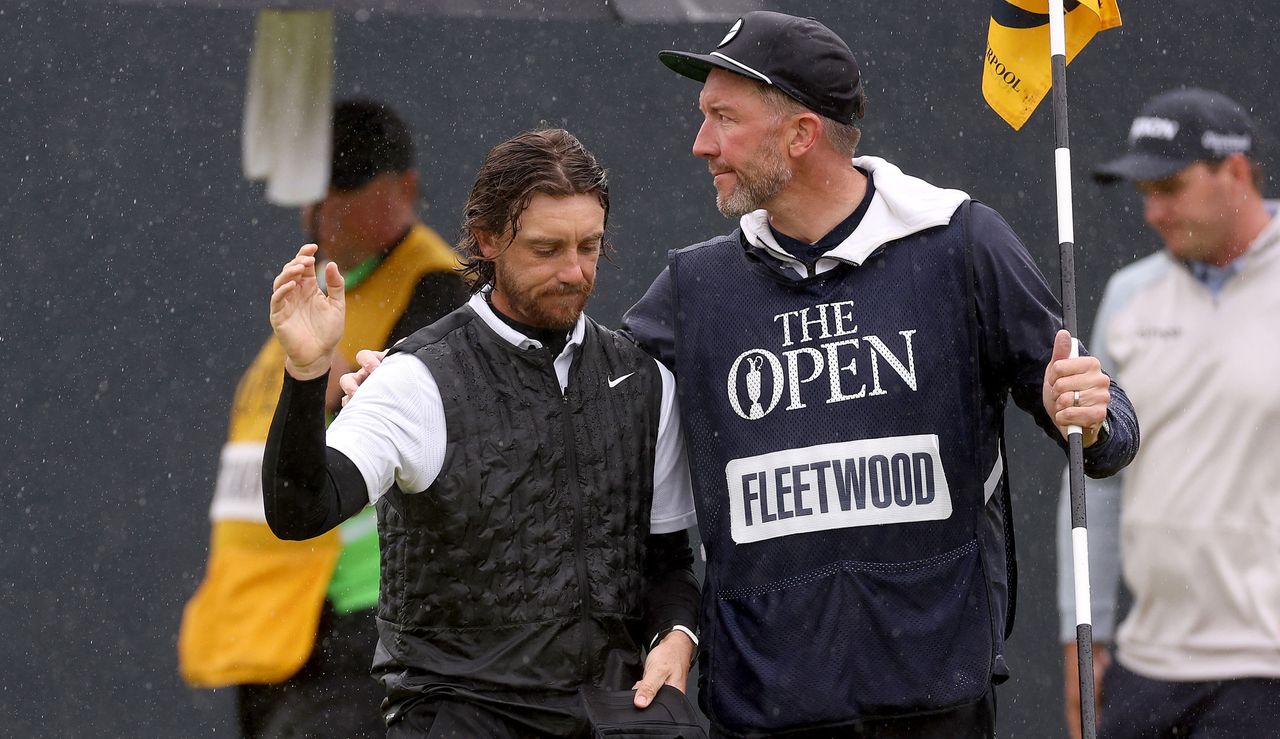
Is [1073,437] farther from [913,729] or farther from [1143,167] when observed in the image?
[1143,167]

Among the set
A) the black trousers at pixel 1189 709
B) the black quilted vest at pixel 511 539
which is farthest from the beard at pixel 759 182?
the black trousers at pixel 1189 709

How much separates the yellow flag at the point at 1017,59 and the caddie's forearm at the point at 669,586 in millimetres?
1036

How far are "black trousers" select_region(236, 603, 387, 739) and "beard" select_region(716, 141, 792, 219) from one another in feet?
5.50

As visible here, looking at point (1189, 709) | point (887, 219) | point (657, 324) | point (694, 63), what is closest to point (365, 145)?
point (694, 63)

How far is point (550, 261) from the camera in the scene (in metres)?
2.92

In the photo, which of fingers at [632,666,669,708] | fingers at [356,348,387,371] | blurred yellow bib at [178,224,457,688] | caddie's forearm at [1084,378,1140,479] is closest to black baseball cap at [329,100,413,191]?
blurred yellow bib at [178,224,457,688]

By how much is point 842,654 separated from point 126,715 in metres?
3.00

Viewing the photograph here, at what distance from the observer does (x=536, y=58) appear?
5332 millimetres

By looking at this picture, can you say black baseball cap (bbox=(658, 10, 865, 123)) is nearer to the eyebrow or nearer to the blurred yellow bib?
the eyebrow

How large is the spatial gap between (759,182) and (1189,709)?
2.04 m

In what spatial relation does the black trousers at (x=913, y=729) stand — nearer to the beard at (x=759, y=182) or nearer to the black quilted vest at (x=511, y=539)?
the black quilted vest at (x=511, y=539)

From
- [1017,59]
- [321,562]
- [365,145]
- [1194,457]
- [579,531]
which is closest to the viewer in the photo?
[579,531]

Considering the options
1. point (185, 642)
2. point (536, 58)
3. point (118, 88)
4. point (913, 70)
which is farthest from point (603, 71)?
point (185, 642)

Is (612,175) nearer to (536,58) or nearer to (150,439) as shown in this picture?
(536,58)
